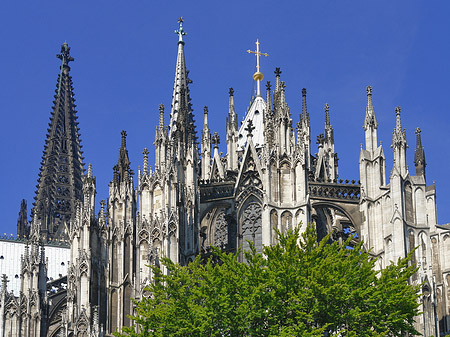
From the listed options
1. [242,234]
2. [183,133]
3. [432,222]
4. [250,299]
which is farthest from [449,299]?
[250,299]

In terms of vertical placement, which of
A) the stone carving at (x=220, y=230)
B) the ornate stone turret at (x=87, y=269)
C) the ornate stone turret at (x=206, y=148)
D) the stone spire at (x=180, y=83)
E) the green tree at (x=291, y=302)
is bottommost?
the green tree at (x=291, y=302)

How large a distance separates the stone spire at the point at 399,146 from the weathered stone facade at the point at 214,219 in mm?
54

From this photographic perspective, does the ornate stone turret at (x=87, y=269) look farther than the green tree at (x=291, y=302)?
Yes

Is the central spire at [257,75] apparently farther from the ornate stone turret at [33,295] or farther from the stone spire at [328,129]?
the ornate stone turret at [33,295]

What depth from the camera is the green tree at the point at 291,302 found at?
4631 cm

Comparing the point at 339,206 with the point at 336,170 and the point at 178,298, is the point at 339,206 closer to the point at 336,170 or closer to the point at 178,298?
the point at 336,170

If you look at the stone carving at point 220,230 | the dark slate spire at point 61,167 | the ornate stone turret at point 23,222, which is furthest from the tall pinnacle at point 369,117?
the ornate stone turret at point 23,222

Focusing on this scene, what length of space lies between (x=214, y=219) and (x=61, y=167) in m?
33.8

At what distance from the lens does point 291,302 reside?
47.0 metres

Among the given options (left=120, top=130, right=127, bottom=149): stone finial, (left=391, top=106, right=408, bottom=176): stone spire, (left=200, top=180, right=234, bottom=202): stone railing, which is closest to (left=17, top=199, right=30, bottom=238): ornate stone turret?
(left=120, top=130, right=127, bottom=149): stone finial

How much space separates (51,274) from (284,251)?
101 feet

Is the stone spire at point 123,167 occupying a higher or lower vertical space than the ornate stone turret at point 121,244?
higher

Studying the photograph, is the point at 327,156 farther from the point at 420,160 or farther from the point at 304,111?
the point at 420,160

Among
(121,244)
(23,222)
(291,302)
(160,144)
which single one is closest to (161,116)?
(160,144)
